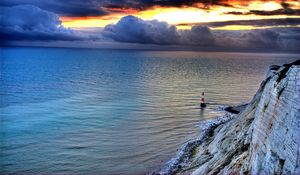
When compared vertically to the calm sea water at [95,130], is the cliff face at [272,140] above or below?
above

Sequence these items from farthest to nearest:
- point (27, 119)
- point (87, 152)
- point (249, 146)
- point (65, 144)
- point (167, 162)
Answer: point (27, 119)
point (65, 144)
point (87, 152)
point (167, 162)
point (249, 146)

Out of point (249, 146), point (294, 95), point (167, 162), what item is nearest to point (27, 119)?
point (167, 162)

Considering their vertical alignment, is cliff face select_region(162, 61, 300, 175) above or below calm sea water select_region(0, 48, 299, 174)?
above

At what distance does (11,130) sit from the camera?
38.1 meters

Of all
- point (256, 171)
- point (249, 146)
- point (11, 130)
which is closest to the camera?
point (256, 171)

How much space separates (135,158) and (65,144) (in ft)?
28.0

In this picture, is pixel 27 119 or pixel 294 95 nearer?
pixel 294 95

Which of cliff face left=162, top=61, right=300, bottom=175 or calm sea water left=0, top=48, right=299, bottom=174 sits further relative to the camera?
calm sea water left=0, top=48, right=299, bottom=174

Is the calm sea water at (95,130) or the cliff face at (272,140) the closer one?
the cliff face at (272,140)

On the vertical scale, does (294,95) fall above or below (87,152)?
above

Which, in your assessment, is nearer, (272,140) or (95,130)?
(272,140)

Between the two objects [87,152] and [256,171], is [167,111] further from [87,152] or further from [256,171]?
[256,171]

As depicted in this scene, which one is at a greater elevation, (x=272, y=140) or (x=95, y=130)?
(x=272, y=140)

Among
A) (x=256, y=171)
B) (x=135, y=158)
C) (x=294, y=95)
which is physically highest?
(x=294, y=95)
